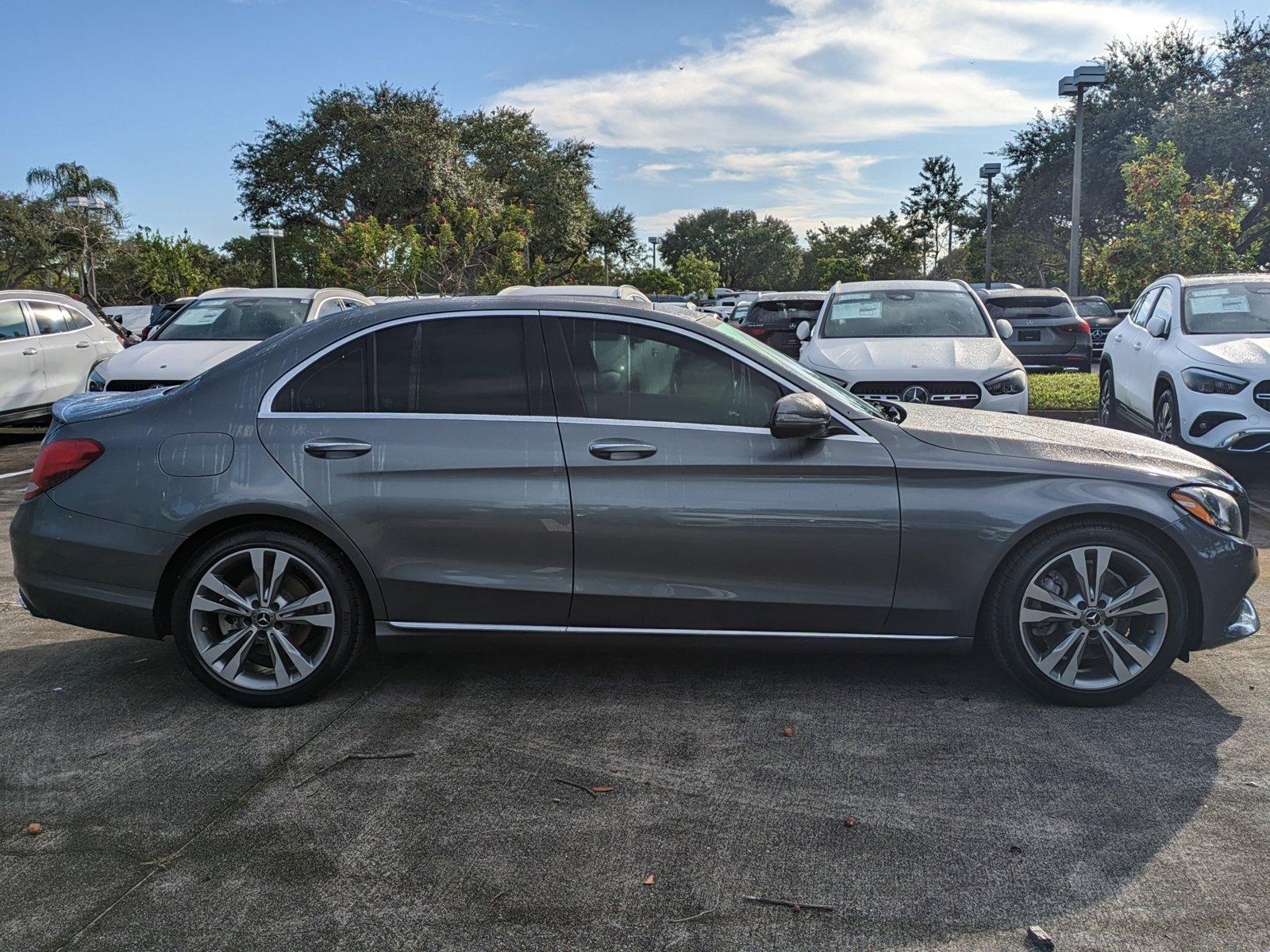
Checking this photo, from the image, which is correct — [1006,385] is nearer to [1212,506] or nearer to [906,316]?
[906,316]

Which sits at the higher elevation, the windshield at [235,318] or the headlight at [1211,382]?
the windshield at [235,318]

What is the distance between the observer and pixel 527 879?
3.26 m

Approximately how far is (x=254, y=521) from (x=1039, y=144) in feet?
174

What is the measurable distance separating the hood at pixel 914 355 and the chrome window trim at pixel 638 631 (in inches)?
224

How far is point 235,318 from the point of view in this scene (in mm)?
12172

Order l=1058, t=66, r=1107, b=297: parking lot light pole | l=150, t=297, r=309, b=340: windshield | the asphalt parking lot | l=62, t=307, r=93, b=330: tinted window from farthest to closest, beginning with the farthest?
l=1058, t=66, r=1107, b=297: parking lot light pole < l=62, t=307, r=93, b=330: tinted window < l=150, t=297, r=309, b=340: windshield < the asphalt parking lot

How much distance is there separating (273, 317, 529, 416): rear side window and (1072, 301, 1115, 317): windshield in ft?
77.3

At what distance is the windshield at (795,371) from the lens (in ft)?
15.3

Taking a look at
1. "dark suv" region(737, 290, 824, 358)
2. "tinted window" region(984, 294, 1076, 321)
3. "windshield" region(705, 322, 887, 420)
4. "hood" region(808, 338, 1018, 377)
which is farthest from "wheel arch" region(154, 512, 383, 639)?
"tinted window" region(984, 294, 1076, 321)

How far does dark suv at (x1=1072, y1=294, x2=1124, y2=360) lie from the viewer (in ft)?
82.5

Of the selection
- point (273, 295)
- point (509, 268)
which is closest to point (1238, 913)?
point (273, 295)

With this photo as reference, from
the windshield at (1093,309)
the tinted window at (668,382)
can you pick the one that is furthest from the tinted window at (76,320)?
the windshield at (1093,309)

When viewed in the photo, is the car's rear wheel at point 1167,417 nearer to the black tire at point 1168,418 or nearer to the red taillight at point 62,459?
the black tire at point 1168,418

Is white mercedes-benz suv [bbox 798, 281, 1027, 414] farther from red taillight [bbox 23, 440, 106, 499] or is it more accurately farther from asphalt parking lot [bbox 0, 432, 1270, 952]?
red taillight [bbox 23, 440, 106, 499]
